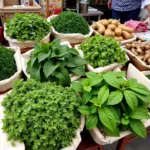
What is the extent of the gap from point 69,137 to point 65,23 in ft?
3.12

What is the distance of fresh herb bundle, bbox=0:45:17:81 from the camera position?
106 centimetres

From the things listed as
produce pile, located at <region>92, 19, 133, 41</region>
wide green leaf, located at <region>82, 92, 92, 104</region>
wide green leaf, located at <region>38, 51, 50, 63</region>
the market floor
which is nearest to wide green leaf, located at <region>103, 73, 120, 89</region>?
wide green leaf, located at <region>82, 92, 92, 104</region>

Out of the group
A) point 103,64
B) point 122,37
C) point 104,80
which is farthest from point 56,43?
point 122,37

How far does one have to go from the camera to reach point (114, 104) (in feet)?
2.60

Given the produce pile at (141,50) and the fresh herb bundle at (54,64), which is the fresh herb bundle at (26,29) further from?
the produce pile at (141,50)

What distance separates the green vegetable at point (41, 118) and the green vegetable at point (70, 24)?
2.45 feet

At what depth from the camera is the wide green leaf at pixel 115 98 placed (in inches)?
31.2

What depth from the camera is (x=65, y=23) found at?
1.44 meters

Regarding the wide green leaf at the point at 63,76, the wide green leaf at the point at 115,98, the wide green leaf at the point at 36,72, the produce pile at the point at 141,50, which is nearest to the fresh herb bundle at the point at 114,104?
the wide green leaf at the point at 115,98

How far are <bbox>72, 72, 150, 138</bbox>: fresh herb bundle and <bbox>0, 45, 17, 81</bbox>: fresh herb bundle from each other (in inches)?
17.6

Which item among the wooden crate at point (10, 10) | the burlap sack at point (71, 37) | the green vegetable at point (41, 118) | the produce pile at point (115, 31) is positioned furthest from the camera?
the wooden crate at point (10, 10)

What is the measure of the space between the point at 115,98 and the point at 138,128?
0.57 feet

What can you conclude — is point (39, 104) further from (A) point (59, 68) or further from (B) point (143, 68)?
(B) point (143, 68)

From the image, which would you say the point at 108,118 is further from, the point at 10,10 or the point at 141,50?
the point at 10,10
